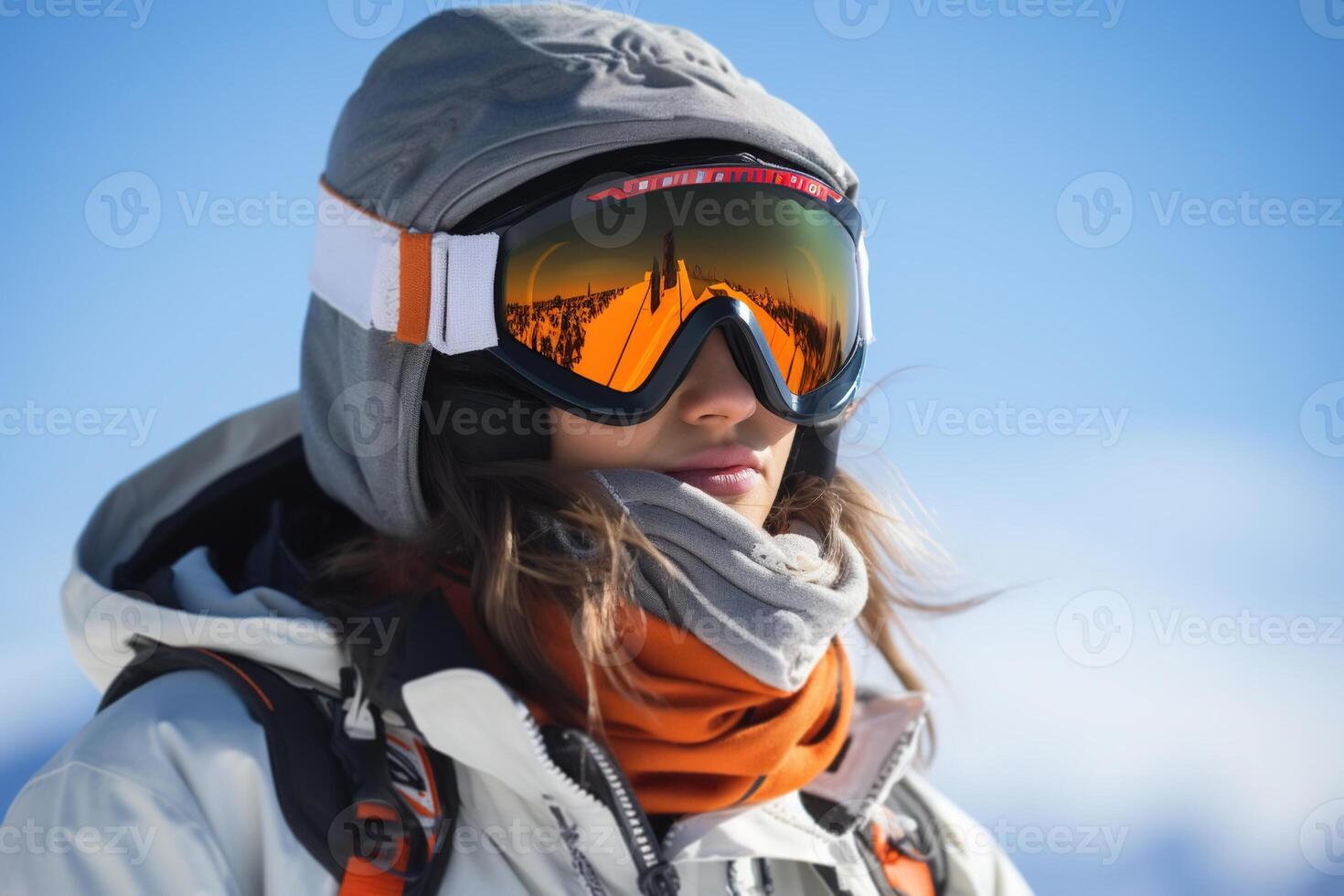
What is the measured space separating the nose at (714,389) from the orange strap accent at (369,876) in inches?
33.5

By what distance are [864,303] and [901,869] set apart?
1188 mm

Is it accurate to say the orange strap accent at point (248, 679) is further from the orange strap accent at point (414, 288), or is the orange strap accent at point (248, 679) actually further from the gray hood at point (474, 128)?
the orange strap accent at point (414, 288)

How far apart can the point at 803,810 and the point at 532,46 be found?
5.09 feet

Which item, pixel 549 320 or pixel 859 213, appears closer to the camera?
pixel 549 320

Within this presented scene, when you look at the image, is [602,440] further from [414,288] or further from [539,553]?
[414,288]

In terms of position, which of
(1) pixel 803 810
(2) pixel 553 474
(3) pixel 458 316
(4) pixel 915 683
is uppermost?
(3) pixel 458 316

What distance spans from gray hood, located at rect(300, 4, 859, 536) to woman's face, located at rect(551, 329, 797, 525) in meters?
0.33

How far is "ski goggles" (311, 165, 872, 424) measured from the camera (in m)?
1.84

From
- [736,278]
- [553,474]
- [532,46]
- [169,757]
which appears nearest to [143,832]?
[169,757]

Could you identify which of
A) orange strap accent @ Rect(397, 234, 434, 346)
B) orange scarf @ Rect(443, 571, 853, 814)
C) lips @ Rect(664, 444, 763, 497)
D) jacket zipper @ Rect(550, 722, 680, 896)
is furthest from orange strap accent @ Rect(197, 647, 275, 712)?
lips @ Rect(664, 444, 763, 497)

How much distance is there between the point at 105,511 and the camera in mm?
2178

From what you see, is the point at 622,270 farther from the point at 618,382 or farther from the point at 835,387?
the point at 835,387

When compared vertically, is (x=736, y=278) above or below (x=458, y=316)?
above

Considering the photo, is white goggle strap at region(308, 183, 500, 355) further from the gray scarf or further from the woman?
the gray scarf
